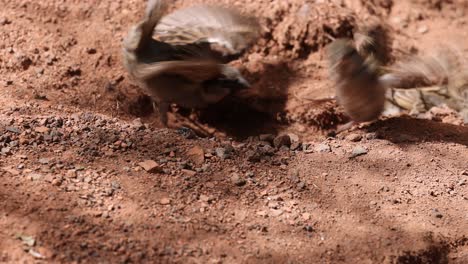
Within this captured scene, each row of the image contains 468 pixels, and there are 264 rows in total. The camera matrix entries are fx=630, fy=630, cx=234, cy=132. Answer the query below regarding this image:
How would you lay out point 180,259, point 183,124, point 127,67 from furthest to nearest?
point 183,124, point 127,67, point 180,259

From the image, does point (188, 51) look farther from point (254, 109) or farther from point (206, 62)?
point (254, 109)

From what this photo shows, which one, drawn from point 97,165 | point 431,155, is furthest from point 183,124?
point 431,155

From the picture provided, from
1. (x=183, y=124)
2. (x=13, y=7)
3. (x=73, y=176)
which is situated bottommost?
(x=183, y=124)

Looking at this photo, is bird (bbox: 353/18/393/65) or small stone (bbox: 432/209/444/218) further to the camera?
bird (bbox: 353/18/393/65)

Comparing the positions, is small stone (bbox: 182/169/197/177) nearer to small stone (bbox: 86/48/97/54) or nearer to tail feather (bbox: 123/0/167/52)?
tail feather (bbox: 123/0/167/52)

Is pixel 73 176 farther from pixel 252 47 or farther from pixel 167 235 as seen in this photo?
pixel 252 47

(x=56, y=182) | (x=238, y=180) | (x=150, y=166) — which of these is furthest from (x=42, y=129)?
(x=238, y=180)

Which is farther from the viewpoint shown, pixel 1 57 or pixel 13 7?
pixel 13 7

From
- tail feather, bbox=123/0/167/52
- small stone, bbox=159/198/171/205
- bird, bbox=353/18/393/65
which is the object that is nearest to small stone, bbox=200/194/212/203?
small stone, bbox=159/198/171/205
